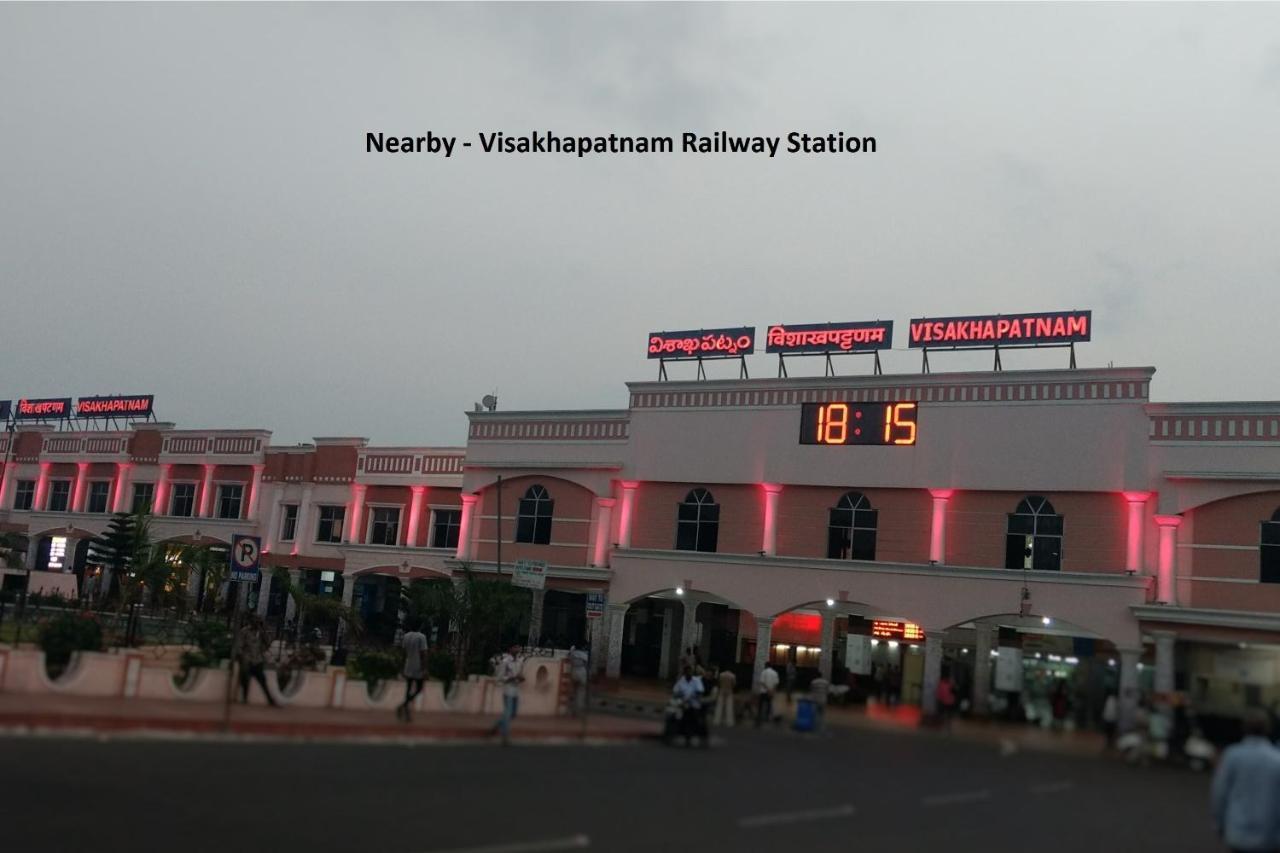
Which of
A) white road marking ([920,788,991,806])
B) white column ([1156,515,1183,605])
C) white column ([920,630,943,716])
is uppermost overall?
white column ([1156,515,1183,605])

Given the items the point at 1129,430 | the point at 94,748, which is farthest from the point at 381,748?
the point at 1129,430

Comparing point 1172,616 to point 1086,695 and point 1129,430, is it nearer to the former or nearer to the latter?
point 1129,430

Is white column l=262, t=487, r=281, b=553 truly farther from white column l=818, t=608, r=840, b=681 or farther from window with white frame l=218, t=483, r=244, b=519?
white column l=818, t=608, r=840, b=681

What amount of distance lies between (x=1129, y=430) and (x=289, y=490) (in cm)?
4184

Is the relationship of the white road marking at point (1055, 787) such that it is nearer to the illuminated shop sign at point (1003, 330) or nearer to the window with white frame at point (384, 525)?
the illuminated shop sign at point (1003, 330)

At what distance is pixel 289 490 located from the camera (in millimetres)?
62531

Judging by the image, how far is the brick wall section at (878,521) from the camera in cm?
4147

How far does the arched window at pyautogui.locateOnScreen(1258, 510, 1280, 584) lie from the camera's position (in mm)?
34781

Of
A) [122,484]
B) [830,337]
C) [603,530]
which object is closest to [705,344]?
[830,337]

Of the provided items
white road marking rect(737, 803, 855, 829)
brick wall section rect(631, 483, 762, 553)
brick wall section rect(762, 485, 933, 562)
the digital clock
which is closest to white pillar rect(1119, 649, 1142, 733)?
white road marking rect(737, 803, 855, 829)

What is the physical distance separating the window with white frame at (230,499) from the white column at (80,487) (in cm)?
1051

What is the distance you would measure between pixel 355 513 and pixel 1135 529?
122 feet

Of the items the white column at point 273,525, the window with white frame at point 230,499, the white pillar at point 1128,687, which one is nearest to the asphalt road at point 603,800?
the white pillar at point 1128,687

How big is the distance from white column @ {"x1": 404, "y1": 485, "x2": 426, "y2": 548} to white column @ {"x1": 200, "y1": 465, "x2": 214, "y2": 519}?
13.8m
